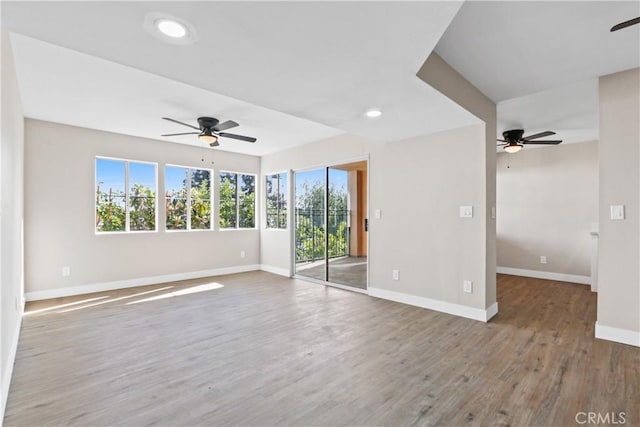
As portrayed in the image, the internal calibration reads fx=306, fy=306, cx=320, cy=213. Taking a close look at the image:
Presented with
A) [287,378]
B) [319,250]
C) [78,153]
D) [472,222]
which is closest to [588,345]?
[472,222]

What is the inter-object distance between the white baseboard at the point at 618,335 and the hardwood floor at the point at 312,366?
0.09 metres

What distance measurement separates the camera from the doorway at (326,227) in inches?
215

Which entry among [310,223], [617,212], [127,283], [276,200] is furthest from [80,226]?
[617,212]

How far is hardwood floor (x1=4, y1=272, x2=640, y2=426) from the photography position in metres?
1.85

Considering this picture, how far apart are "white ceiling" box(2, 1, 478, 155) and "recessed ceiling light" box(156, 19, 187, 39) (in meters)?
0.08

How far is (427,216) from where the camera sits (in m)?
3.95

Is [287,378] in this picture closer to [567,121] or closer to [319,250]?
[319,250]

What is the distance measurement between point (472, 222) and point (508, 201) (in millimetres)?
3393

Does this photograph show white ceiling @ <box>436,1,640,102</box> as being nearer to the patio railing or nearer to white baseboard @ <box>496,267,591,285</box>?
the patio railing

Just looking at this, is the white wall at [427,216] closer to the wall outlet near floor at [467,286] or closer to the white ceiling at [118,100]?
the wall outlet near floor at [467,286]

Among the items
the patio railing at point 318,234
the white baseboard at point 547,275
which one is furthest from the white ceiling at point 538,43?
the white baseboard at point 547,275

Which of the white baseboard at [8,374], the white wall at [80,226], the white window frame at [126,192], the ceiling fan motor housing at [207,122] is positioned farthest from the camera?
the white window frame at [126,192]

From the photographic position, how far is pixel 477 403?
1933 mm

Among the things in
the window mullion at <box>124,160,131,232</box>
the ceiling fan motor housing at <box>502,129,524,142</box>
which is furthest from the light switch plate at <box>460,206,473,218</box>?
the window mullion at <box>124,160,131,232</box>
